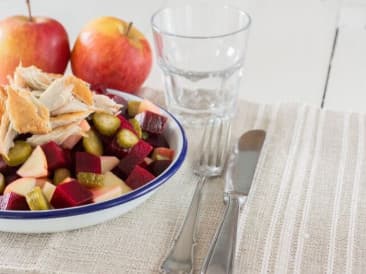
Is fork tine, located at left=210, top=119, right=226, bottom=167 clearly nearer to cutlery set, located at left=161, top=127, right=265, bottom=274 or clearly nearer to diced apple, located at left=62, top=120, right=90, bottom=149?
cutlery set, located at left=161, top=127, right=265, bottom=274

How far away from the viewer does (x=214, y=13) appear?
1.38 metres

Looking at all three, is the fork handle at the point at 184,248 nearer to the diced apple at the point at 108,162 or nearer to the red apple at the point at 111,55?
the diced apple at the point at 108,162

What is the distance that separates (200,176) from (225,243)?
0.20 meters

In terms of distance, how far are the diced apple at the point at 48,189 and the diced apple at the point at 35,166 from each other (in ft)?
0.06

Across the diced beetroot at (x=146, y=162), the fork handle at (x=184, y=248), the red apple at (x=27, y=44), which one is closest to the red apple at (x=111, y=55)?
the red apple at (x=27, y=44)

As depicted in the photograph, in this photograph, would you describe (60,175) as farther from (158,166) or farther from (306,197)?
(306,197)

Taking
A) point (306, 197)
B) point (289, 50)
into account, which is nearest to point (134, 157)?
point (306, 197)

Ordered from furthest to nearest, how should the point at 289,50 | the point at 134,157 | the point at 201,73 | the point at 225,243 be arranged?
the point at 289,50
the point at 201,73
the point at 134,157
the point at 225,243

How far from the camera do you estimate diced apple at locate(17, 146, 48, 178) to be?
982 mm

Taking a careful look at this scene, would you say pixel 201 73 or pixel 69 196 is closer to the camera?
pixel 69 196

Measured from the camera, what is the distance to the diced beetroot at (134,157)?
102cm

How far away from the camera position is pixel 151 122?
115 cm

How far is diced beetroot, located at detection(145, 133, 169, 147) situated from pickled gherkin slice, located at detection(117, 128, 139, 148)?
7 centimetres

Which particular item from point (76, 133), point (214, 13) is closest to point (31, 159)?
point (76, 133)
